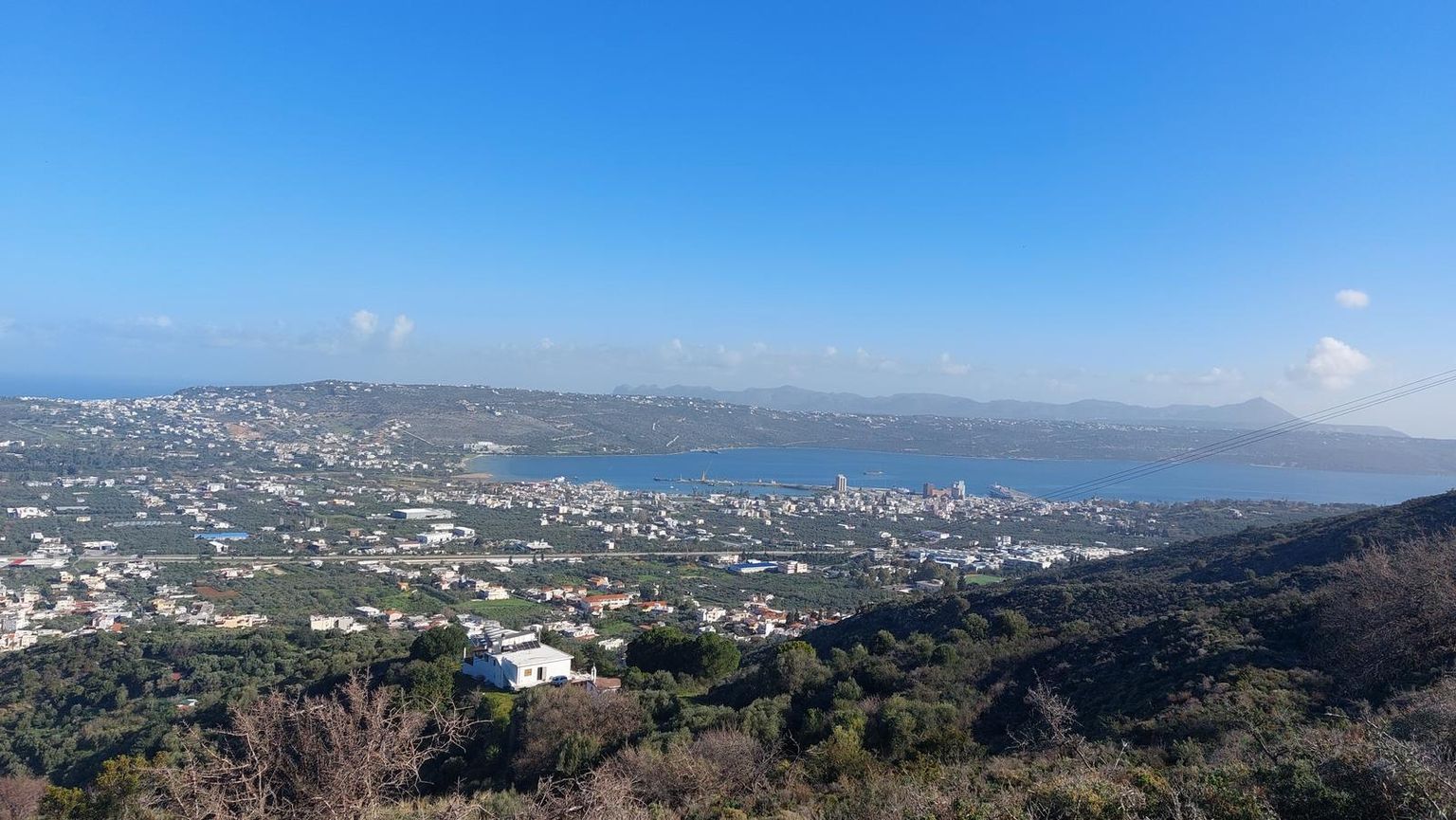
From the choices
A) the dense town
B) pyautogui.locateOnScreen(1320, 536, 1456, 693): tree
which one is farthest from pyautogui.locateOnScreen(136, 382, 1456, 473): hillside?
pyautogui.locateOnScreen(1320, 536, 1456, 693): tree

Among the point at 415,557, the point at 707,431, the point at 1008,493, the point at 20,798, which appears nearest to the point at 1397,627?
the point at 20,798

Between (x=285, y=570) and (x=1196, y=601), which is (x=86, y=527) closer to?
(x=285, y=570)

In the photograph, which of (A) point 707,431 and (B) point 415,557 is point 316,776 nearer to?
(B) point 415,557

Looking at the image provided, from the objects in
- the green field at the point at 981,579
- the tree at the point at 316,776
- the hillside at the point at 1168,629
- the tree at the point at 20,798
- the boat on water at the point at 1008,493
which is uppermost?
the tree at the point at 316,776

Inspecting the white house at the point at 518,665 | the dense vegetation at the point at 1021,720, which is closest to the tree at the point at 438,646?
the dense vegetation at the point at 1021,720

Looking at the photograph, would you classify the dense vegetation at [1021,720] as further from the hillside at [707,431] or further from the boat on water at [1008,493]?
the hillside at [707,431]

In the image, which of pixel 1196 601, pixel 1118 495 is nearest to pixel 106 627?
pixel 1196 601
